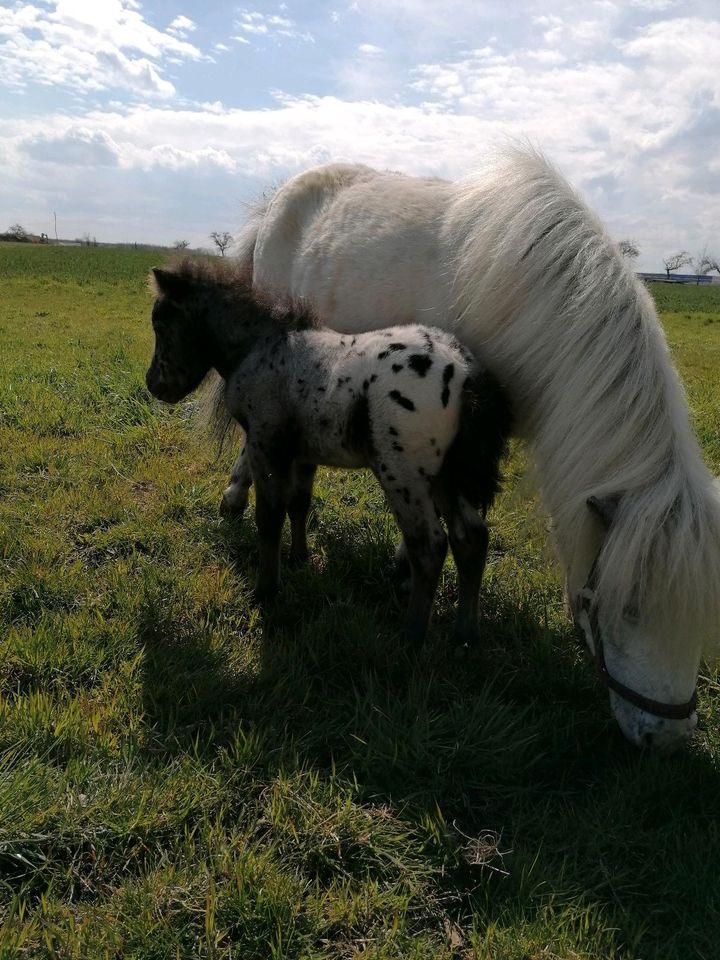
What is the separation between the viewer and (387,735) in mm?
2703

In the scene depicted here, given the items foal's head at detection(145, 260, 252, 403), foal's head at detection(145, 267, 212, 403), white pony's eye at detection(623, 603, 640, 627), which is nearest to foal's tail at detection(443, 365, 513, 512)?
white pony's eye at detection(623, 603, 640, 627)

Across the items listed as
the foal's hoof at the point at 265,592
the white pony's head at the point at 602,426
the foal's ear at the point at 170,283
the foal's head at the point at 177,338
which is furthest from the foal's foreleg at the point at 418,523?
the foal's ear at the point at 170,283

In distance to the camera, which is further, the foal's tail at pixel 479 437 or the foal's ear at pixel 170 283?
the foal's ear at pixel 170 283

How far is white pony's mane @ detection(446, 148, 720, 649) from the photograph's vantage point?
243cm

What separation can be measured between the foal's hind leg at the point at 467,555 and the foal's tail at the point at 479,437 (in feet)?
0.40

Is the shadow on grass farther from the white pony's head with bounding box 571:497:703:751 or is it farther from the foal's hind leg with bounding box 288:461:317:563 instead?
the foal's hind leg with bounding box 288:461:317:563

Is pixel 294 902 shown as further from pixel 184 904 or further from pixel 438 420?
pixel 438 420

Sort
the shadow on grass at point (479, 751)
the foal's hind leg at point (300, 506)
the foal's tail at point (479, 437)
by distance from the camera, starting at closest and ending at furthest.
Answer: the shadow on grass at point (479, 751) < the foal's tail at point (479, 437) < the foal's hind leg at point (300, 506)

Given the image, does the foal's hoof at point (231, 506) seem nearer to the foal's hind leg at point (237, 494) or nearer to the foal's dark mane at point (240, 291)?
the foal's hind leg at point (237, 494)

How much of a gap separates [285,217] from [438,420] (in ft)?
7.37

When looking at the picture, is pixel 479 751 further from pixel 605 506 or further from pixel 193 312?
pixel 193 312

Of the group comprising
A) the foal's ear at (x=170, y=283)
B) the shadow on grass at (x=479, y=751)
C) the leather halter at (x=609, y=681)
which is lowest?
the shadow on grass at (x=479, y=751)

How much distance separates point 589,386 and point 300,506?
71.2 inches

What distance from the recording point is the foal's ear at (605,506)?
2.57m
